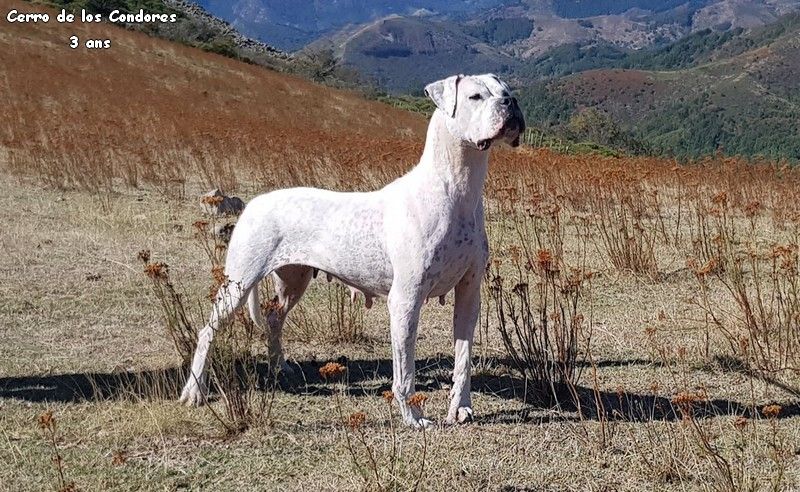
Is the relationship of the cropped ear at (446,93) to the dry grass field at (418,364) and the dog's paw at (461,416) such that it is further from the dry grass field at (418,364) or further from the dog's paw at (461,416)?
the dog's paw at (461,416)

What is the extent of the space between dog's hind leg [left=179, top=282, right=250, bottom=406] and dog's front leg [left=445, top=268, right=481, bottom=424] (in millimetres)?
1133

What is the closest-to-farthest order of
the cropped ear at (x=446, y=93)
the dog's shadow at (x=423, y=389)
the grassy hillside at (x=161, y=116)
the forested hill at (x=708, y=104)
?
the cropped ear at (x=446, y=93), the dog's shadow at (x=423, y=389), the grassy hillside at (x=161, y=116), the forested hill at (x=708, y=104)

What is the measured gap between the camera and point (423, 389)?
4848 mm

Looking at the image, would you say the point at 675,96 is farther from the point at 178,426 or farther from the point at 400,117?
the point at 178,426

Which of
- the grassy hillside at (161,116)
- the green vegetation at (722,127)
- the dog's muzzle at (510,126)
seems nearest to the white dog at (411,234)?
the dog's muzzle at (510,126)

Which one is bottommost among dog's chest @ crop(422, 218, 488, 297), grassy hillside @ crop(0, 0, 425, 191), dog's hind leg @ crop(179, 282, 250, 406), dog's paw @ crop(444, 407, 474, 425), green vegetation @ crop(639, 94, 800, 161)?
dog's paw @ crop(444, 407, 474, 425)

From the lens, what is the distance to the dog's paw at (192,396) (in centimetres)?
439

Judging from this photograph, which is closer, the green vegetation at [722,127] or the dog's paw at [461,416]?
the dog's paw at [461,416]

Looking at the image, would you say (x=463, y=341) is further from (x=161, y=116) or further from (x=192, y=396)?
(x=161, y=116)

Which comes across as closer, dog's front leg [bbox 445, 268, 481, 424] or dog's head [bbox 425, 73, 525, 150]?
dog's head [bbox 425, 73, 525, 150]

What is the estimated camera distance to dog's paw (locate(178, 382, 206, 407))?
14.4ft

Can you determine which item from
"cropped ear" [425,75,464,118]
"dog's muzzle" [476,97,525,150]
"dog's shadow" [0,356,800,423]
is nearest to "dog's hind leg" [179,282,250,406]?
"dog's shadow" [0,356,800,423]

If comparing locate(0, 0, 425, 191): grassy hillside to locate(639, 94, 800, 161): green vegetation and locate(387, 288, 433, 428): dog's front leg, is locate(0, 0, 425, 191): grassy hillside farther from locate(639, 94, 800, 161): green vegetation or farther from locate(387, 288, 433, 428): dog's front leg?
locate(639, 94, 800, 161): green vegetation

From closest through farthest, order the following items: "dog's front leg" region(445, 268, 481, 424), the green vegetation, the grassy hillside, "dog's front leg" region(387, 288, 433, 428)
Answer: "dog's front leg" region(387, 288, 433, 428) < "dog's front leg" region(445, 268, 481, 424) < the grassy hillside < the green vegetation
